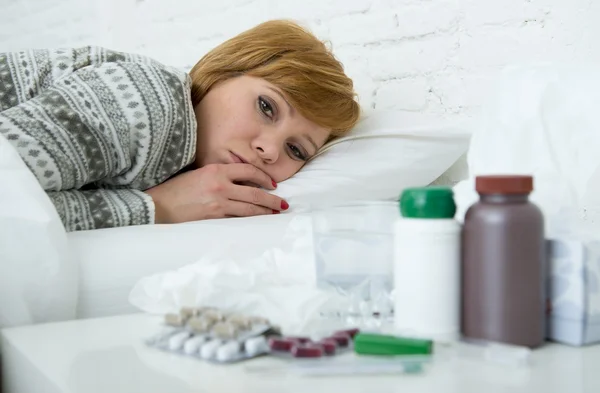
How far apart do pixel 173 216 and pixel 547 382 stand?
90 centimetres

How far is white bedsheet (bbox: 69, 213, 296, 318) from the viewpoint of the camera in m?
0.93

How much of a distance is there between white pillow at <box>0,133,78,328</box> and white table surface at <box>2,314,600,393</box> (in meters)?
0.16

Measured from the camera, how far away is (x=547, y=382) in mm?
543

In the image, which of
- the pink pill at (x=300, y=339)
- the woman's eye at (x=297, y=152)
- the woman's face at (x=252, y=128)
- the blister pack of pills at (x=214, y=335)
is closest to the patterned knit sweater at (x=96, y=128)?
the woman's face at (x=252, y=128)

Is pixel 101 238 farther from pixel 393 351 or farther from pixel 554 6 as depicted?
pixel 554 6

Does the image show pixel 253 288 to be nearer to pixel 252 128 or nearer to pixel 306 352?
pixel 306 352

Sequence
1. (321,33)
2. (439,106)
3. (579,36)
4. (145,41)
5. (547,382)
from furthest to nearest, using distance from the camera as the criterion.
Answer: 1. (145,41)
2. (321,33)
3. (439,106)
4. (579,36)
5. (547,382)

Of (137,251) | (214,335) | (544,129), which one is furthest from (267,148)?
(214,335)

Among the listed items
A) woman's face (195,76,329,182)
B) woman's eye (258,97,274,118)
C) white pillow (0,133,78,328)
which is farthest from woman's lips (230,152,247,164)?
white pillow (0,133,78,328)

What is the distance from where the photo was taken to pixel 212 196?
1.36 meters

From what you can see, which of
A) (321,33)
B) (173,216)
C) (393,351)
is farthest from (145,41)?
(393,351)

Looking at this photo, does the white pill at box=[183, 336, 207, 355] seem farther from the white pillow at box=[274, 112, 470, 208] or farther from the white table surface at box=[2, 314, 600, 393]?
the white pillow at box=[274, 112, 470, 208]

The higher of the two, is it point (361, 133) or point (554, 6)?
point (554, 6)

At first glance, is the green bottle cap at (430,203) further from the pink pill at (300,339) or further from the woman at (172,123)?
the woman at (172,123)
